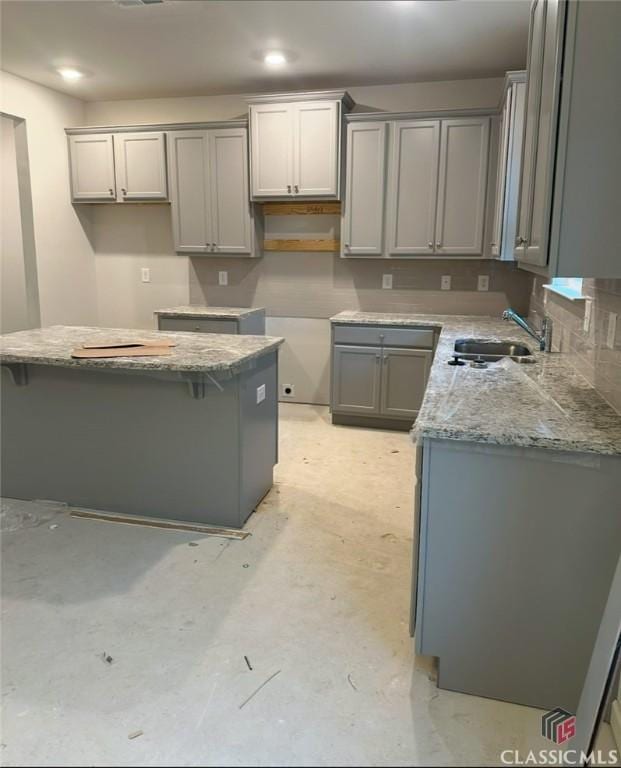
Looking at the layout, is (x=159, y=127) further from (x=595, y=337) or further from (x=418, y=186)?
(x=595, y=337)

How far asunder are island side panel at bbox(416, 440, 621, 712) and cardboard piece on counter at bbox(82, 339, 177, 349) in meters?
1.59

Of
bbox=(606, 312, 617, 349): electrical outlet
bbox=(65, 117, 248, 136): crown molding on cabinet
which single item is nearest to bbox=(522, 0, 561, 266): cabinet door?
bbox=(606, 312, 617, 349): electrical outlet

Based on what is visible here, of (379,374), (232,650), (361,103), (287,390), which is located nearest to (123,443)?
(232,650)

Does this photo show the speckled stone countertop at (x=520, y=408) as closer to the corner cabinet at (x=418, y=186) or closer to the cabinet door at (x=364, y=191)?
the corner cabinet at (x=418, y=186)

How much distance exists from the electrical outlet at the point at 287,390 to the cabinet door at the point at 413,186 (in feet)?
4.75

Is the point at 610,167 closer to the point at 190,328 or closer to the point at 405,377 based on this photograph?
the point at 405,377

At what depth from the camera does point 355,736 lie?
1059 millimetres

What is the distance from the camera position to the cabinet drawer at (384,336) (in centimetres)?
372

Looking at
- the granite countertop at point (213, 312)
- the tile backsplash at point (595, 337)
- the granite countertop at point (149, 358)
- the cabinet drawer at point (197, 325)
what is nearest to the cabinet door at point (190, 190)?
the granite countertop at point (213, 312)

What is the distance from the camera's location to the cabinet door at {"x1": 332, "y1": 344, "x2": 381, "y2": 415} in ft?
12.7

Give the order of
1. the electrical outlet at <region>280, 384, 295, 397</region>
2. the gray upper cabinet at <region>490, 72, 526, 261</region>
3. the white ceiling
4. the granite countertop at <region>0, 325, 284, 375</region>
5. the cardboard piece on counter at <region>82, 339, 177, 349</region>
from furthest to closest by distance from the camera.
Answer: the electrical outlet at <region>280, 384, 295, 397</region> < the gray upper cabinet at <region>490, 72, 526, 261</region> < the cardboard piece on counter at <region>82, 339, 177, 349</region> < the granite countertop at <region>0, 325, 284, 375</region> < the white ceiling

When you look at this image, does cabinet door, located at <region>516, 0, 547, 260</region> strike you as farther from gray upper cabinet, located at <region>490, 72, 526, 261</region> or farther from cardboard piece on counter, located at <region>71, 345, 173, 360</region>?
cardboard piece on counter, located at <region>71, 345, 173, 360</region>

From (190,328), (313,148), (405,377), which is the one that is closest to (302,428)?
(405,377)

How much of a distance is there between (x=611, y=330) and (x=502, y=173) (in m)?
1.89
